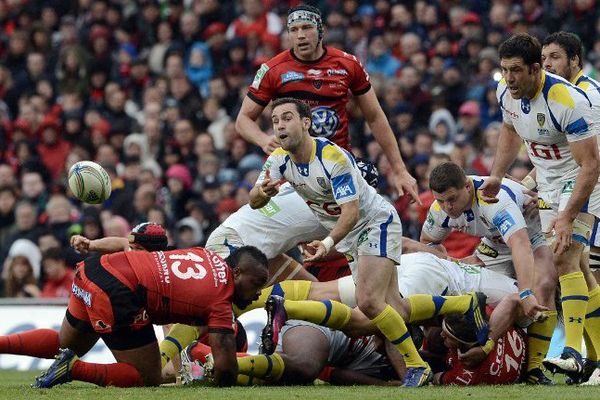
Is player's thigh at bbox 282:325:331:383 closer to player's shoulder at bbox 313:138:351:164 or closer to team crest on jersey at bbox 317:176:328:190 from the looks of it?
team crest on jersey at bbox 317:176:328:190

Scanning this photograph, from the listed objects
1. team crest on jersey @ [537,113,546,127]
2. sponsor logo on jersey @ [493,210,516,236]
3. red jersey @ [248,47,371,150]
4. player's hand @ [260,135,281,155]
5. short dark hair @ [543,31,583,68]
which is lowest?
sponsor logo on jersey @ [493,210,516,236]

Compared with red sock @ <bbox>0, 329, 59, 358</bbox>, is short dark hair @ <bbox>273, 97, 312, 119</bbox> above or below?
above

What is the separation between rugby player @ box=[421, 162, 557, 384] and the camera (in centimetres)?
949

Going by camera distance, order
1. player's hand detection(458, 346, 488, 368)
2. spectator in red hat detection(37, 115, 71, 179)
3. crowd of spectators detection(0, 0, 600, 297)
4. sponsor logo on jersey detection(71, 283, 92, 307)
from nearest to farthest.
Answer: sponsor logo on jersey detection(71, 283, 92, 307)
player's hand detection(458, 346, 488, 368)
crowd of spectators detection(0, 0, 600, 297)
spectator in red hat detection(37, 115, 71, 179)

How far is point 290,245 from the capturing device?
1119 centimetres

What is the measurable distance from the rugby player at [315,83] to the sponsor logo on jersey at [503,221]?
1085 mm

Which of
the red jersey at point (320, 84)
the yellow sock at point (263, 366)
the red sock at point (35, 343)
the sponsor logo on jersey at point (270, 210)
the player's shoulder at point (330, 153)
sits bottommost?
the yellow sock at point (263, 366)

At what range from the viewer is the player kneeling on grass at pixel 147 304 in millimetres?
9000

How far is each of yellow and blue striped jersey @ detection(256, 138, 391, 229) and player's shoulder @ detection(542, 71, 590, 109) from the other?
145 cm

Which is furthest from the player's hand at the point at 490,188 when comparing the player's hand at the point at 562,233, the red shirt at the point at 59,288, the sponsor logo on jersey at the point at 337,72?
the red shirt at the point at 59,288

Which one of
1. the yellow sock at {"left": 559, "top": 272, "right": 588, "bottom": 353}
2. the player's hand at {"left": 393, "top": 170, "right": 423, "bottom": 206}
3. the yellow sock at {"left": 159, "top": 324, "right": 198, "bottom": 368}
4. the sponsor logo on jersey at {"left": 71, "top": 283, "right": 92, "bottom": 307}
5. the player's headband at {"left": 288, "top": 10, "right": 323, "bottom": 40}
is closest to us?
the sponsor logo on jersey at {"left": 71, "top": 283, "right": 92, "bottom": 307}

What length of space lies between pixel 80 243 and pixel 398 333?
2.40 metres

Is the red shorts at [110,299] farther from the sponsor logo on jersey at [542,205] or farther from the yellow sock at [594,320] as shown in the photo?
the yellow sock at [594,320]

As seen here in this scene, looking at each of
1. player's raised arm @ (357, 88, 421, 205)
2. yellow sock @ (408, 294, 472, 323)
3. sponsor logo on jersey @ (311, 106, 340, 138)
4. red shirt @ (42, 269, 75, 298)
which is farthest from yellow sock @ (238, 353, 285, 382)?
red shirt @ (42, 269, 75, 298)
